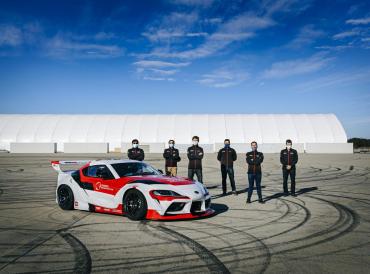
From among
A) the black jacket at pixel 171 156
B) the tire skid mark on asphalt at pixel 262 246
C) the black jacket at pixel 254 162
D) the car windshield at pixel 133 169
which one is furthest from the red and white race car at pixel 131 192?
the black jacket at pixel 171 156

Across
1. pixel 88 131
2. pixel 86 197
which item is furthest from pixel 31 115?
pixel 86 197

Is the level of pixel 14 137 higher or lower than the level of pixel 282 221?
higher

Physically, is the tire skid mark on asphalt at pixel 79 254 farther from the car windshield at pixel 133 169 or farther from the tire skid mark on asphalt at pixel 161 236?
the car windshield at pixel 133 169

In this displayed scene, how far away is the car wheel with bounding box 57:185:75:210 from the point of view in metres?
8.62

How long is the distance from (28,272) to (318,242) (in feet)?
13.7

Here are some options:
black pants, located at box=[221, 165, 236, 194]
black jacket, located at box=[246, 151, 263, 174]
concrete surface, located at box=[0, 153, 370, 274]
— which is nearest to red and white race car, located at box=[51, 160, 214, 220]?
concrete surface, located at box=[0, 153, 370, 274]

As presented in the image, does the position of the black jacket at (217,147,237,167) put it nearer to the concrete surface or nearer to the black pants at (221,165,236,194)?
the black pants at (221,165,236,194)

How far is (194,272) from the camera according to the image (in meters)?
4.35

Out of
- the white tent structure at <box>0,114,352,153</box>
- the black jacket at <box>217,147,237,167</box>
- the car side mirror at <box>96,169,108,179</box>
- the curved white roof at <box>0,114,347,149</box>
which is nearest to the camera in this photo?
the car side mirror at <box>96,169,108,179</box>

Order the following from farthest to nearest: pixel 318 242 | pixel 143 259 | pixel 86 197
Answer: pixel 86 197 → pixel 318 242 → pixel 143 259

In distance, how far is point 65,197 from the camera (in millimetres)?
8711

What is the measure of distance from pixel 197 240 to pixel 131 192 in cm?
220

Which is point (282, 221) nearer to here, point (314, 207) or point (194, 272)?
point (314, 207)

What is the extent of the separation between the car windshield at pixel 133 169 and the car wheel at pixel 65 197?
1301mm
